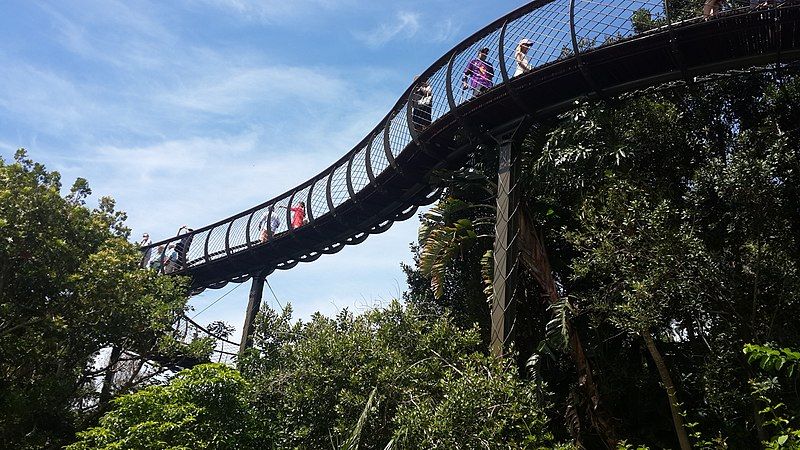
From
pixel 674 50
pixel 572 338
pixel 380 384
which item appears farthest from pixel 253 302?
pixel 674 50

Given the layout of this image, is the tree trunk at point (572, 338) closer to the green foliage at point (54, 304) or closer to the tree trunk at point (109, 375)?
the green foliage at point (54, 304)

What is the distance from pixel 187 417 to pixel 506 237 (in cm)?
511

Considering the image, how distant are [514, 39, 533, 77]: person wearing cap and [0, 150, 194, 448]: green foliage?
8.23 metres

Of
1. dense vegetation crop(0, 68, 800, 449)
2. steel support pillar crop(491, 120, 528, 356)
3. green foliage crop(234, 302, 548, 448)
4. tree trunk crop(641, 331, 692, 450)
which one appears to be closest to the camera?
green foliage crop(234, 302, 548, 448)

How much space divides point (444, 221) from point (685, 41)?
4509mm

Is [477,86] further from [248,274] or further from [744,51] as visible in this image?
Result: [248,274]

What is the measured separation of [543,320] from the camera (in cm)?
1193

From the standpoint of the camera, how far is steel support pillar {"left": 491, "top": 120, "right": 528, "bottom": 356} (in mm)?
9242

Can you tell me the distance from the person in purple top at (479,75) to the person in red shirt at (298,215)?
5590 millimetres

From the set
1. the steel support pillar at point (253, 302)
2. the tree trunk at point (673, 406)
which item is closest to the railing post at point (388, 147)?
the tree trunk at point (673, 406)

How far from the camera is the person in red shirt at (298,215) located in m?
14.9

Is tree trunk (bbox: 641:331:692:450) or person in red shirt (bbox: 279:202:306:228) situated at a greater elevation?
person in red shirt (bbox: 279:202:306:228)

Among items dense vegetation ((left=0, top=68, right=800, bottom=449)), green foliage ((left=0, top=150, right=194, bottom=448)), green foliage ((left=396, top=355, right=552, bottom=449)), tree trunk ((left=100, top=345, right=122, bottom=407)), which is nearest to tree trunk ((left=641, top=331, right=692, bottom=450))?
dense vegetation ((left=0, top=68, right=800, bottom=449))

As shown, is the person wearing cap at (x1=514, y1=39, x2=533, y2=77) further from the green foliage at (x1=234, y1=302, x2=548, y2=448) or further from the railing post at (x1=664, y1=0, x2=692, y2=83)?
the green foliage at (x1=234, y1=302, x2=548, y2=448)
